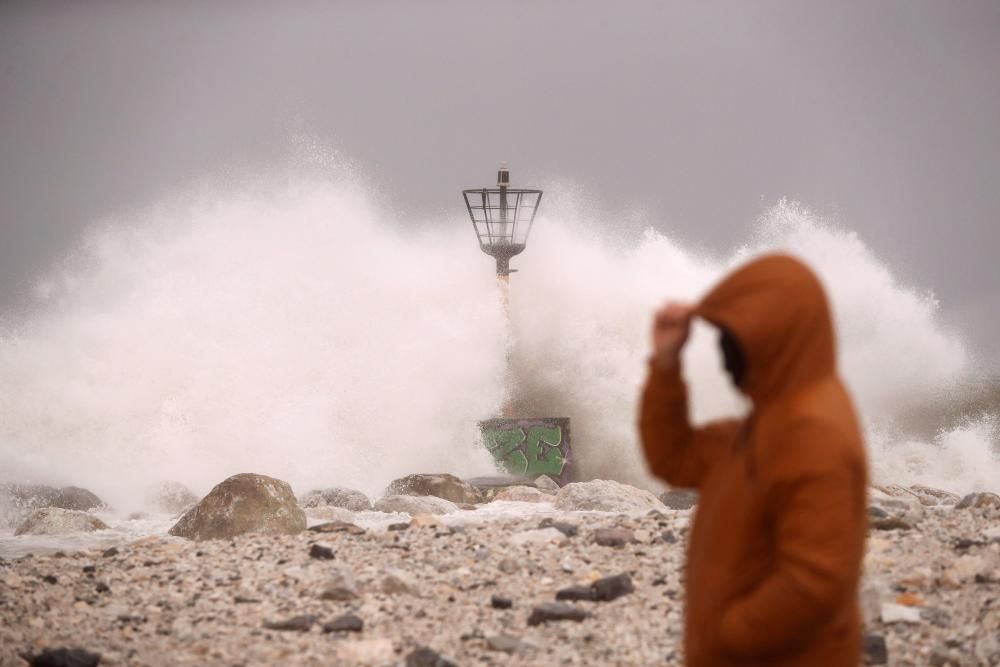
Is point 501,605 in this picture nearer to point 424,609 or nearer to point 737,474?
point 424,609

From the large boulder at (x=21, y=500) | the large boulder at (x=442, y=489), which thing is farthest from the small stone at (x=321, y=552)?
the large boulder at (x=21, y=500)

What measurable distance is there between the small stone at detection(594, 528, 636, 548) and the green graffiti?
9896 mm

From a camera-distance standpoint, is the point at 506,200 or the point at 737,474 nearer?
the point at 737,474

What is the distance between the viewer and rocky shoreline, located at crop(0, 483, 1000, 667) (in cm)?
481

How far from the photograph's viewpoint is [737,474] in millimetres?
2115

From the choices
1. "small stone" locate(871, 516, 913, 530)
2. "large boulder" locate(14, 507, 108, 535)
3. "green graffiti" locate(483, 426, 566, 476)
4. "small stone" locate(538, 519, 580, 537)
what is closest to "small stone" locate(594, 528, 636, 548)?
"small stone" locate(538, 519, 580, 537)

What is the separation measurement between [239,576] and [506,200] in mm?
12108

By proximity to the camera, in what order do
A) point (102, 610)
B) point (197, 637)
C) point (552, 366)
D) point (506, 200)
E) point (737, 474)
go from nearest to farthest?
point (737, 474)
point (197, 637)
point (102, 610)
point (506, 200)
point (552, 366)

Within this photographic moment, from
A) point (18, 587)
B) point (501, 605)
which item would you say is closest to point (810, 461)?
point (501, 605)

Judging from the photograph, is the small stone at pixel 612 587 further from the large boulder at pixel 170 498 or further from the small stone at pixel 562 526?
the large boulder at pixel 170 498

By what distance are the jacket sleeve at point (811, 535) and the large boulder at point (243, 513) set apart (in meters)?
6.28

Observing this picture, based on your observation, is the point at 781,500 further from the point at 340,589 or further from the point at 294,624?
the point at 340,589

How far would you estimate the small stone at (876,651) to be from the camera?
14.6 feet

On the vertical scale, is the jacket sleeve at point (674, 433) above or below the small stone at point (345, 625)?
above
